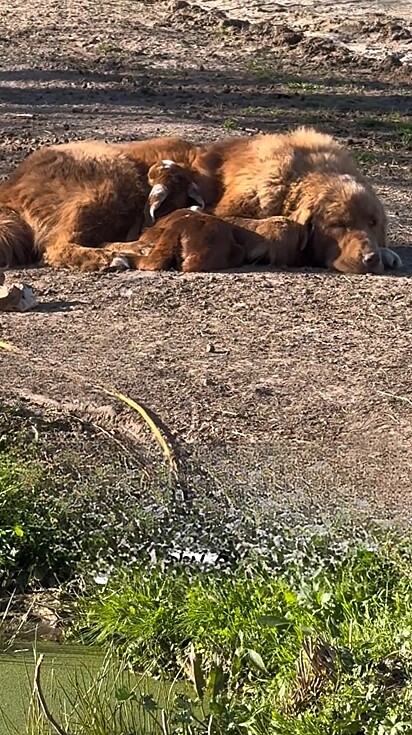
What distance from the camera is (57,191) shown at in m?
8.45

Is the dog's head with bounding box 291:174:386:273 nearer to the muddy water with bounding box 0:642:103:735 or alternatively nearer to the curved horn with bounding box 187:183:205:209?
the curved horn with bounding box 187:183:205:209

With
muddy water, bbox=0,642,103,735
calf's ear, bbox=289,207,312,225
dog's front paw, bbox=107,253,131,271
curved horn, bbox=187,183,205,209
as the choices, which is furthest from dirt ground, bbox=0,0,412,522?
muddy water, bbox=0,642,103,735

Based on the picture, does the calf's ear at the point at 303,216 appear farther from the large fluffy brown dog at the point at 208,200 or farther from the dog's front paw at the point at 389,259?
the dog's front paw at the point at 389,259

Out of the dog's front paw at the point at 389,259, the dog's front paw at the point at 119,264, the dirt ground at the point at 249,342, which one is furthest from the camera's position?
the dog's front paw at the point at 389,259

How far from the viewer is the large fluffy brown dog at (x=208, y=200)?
8289 mm

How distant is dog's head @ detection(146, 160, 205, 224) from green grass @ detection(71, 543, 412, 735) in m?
3.37

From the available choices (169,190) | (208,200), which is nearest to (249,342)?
(169,190)

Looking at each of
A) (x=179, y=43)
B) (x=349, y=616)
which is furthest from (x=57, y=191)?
(x=179, y=43)

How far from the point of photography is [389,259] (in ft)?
27.7

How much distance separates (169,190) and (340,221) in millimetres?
996

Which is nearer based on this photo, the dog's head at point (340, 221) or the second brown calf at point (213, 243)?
the second brown calf at point (213, 243)

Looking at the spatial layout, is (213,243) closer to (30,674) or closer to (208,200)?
(208,200)

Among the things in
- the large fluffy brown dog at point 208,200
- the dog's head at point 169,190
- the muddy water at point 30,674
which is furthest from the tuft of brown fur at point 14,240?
the muddy water at point 30,674

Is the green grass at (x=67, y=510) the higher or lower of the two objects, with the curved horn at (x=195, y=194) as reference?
lower
